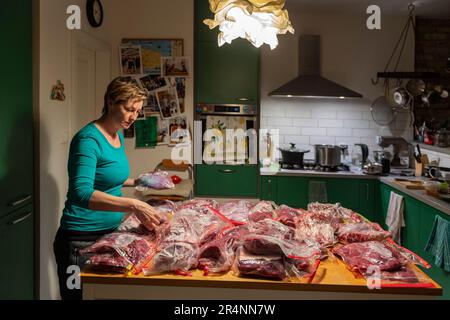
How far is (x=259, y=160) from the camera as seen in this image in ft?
14.1

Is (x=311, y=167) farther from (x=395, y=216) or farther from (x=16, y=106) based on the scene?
(x=16, y=106)

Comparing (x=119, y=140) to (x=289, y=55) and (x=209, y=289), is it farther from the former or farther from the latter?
(x=289, y=55)

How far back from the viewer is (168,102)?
13.7 feet

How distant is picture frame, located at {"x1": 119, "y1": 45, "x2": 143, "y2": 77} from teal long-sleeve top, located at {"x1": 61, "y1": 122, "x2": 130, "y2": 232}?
7.49ft

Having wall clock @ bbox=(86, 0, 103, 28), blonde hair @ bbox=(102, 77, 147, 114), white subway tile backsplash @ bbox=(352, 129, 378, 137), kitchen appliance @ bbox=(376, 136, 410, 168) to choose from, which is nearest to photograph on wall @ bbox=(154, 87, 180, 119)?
wall clock @ bbox=(86, 0, 103, 28)

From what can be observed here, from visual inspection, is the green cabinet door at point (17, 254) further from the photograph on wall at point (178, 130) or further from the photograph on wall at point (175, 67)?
the photograph on wall at point (175, 67)

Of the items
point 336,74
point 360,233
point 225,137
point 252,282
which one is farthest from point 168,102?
point 252,282

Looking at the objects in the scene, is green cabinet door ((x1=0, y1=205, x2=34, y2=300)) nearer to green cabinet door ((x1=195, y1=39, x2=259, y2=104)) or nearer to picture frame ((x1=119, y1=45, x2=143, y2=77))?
picture frame ((x1=119, y1=45, x2=143, y2=77))

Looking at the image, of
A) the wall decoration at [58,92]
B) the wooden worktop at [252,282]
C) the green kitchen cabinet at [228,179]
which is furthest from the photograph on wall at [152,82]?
the wooden worktop at [252,282]

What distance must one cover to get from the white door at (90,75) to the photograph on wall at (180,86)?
0.62 m

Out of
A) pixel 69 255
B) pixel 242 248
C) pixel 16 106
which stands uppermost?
pixel 16 106

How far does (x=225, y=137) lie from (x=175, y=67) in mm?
858
